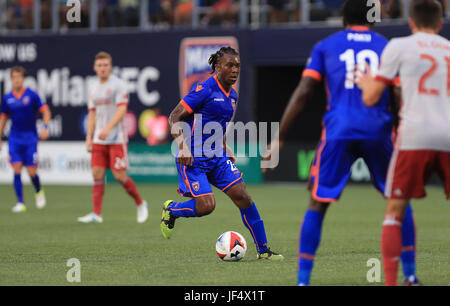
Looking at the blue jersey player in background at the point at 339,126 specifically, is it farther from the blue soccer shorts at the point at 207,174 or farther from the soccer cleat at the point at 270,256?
the blue soccer shorts at the point at 207,174

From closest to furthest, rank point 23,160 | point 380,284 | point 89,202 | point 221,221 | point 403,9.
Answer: point 380,284 < point 221,221 < point 23,160 < point 89,202 < point 403,9

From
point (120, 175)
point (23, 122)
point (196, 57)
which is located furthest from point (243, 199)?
point (196, 57)

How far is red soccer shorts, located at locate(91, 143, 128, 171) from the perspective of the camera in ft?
44.2

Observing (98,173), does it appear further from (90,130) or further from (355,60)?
(355,60)

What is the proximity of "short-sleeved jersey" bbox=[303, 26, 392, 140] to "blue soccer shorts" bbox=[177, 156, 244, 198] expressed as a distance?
2.63 meters

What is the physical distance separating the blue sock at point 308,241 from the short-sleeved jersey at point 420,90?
0.87 m

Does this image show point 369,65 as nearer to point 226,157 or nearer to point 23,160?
point 226,157

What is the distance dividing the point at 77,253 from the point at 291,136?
17652mm

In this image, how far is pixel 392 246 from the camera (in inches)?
251

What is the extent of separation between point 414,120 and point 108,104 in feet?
26.4

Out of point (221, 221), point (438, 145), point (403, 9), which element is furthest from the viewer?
point (403, 9)

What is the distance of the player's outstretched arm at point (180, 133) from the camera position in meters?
9.04

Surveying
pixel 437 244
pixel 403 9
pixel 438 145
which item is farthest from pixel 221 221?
pixel 403 9

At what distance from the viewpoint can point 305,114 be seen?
26.5m
